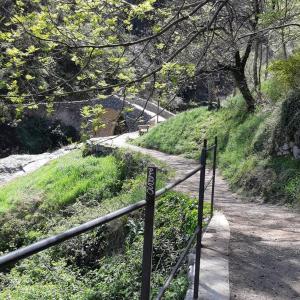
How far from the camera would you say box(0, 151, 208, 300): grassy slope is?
5.32m

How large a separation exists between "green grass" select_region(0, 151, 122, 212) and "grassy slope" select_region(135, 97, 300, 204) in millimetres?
3301

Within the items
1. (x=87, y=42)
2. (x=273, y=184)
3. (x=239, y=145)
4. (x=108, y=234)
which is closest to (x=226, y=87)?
(x=239, y=145)

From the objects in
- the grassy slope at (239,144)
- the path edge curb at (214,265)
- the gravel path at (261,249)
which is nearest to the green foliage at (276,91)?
the grassy slope at (239,144)

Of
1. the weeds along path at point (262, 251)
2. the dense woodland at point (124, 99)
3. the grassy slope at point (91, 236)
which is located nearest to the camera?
the weeds along path at point (262, 251)

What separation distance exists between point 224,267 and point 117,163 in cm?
886

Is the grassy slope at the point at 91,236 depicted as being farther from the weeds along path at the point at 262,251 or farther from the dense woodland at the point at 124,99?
the weeds along path at the point at 262,251

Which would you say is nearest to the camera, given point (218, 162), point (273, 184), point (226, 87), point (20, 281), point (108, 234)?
point (20, 281)

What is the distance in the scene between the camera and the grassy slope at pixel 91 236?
532 centimetres

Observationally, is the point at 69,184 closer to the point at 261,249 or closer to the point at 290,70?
the point at 290,70

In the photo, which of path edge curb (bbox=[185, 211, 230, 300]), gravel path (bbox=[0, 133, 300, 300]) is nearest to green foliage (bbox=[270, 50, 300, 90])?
gravel path (bbox=[0, 133, 300, 300])

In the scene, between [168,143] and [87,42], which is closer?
[87,42]

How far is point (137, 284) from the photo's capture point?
507 cm

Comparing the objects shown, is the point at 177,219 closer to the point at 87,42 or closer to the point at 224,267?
the point at 224,267

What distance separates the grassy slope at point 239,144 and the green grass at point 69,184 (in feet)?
10.8
